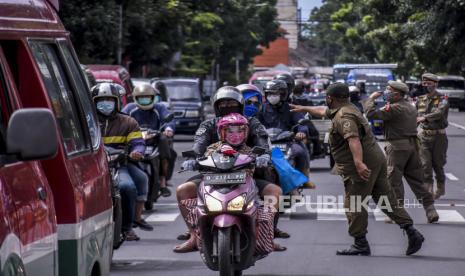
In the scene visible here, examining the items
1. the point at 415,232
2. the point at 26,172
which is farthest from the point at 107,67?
the point at 26,172

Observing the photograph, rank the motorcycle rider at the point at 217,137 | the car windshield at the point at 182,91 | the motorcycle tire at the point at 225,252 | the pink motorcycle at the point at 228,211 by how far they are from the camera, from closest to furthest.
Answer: the motorcycle tire at the point at 225,252, the pink motorcycle at the point at 228,211, the motorcycle rider at the point at 217,137, the car windshield at the point at 182,91

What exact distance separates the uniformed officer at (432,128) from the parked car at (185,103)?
Result: 1922 centimetres

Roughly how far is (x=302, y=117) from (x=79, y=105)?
26.1ft

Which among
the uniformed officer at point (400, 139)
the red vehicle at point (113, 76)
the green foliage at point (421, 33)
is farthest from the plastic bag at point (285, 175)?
the green foliage at point (421, 33)

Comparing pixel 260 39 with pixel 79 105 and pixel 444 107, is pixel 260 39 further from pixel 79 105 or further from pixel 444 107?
pixel 79 105

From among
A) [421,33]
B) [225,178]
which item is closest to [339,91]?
[225,178]

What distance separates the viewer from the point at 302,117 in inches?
604

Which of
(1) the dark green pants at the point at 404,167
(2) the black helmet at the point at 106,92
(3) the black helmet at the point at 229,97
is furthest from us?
(1) the dark green pants at the point at 404,167

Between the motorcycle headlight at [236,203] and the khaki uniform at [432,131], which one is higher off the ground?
the motorcycle headlight at [236,203]

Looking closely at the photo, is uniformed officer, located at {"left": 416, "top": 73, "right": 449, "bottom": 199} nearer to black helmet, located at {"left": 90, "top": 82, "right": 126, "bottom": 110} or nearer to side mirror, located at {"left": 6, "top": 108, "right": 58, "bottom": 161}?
black helmet, located at {"left": 90, "top": 82, "right": 126, "bottom": 110}

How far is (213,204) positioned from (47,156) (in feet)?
16.4

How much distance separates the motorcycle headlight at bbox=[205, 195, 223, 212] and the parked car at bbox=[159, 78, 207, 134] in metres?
26.4

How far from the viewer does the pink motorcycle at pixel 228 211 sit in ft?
33.2

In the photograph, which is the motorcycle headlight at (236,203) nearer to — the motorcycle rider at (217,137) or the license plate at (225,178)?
the license plate at (225,178)
